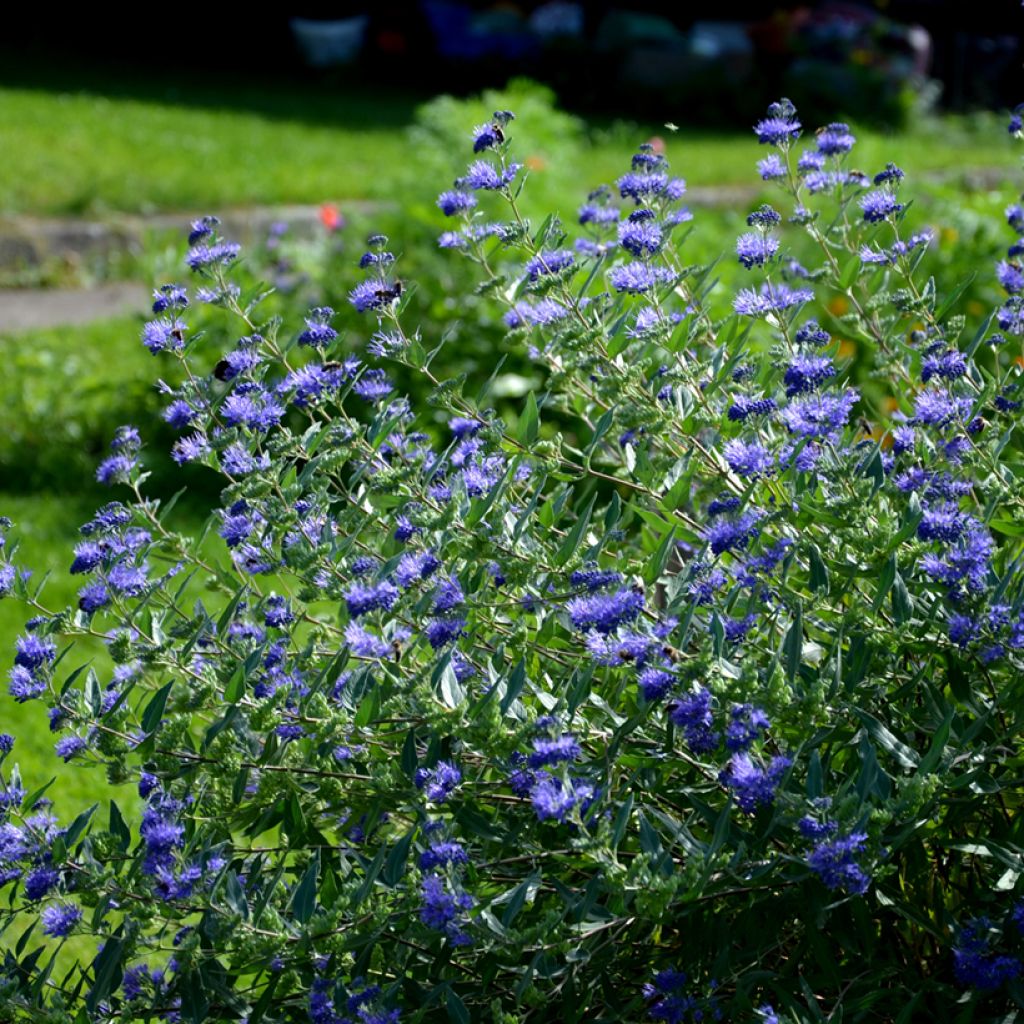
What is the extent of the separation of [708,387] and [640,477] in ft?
0.65

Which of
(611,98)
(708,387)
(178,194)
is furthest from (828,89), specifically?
(708,387)

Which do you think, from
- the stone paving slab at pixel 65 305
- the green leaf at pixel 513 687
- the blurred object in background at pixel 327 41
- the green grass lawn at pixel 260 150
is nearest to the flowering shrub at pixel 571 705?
the green leaf at pixel 513 687

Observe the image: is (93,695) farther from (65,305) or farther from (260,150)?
(260,150)

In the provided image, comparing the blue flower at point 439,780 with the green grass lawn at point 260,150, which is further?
the green grass lawn at point 260,150

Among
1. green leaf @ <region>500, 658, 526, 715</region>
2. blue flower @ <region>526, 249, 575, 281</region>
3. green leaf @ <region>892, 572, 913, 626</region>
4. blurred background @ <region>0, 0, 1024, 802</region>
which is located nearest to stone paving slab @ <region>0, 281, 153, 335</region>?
blurred background @ <region>0, 0, 1024, 802</region>

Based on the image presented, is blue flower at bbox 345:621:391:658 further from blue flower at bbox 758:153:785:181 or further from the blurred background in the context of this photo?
the blurred background

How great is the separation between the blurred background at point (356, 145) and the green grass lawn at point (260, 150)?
0.12 feet

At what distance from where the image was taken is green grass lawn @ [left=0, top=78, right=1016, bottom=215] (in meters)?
8.97

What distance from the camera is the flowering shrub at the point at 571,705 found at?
197 centimetres

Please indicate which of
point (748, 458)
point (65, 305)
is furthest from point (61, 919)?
point (65, 305)

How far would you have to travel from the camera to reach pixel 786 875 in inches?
77.4

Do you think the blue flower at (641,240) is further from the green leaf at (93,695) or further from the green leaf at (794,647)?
the green leaf at (93,695)

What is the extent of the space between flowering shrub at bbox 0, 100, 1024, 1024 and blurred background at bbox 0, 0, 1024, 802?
3.29ft

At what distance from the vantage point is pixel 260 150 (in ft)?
37.4
